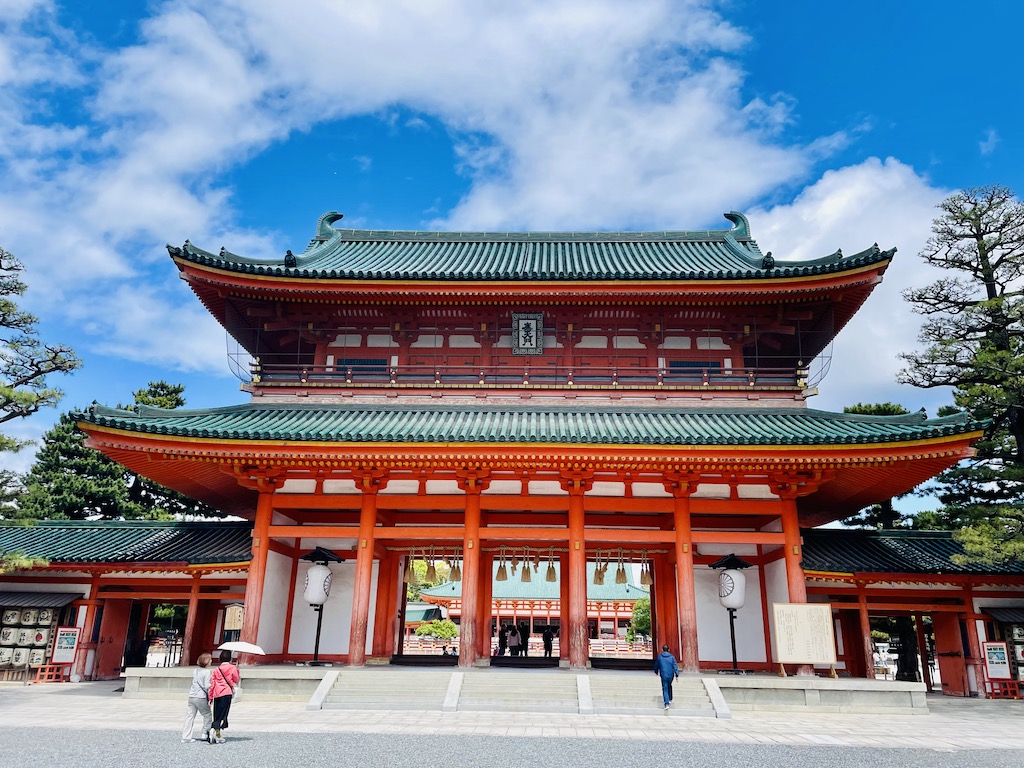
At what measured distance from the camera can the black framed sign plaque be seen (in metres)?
20.4

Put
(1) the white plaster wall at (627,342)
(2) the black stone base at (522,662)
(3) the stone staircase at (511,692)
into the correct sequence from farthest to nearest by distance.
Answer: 1. (1) the white plaster wall at (627,342)
2. (2) the black stone base at (522,662)
3. (3) the stone staircase at (511,692)

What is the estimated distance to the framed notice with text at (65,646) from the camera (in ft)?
66.9

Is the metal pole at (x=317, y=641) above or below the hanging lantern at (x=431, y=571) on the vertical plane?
below

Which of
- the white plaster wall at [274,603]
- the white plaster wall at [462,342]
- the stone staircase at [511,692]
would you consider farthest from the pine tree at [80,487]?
the stone staircase at [511,692]

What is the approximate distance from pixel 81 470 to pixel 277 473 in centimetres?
2441

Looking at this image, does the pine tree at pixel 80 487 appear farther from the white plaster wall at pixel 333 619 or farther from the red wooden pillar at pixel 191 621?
the white plaster wall at pixel 333 619

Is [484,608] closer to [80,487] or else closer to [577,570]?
[577,570]

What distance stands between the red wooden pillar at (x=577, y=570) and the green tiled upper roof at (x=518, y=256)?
5.88 meters

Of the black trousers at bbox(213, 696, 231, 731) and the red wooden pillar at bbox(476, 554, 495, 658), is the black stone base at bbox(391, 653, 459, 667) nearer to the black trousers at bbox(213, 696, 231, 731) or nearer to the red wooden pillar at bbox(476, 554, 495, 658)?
the red wooden pillar at bbox(476, 554, 495, 658)

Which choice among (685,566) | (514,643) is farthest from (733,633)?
(514,643)

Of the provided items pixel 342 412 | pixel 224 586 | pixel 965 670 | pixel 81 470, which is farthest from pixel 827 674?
pixel 81 470

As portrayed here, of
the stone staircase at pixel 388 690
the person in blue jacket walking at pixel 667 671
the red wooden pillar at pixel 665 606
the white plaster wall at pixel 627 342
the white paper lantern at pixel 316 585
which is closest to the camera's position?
the person in blue jacket walking at pixel 667 671

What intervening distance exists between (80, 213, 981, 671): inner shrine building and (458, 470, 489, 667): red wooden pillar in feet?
0.22

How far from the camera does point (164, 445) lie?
642 inches
